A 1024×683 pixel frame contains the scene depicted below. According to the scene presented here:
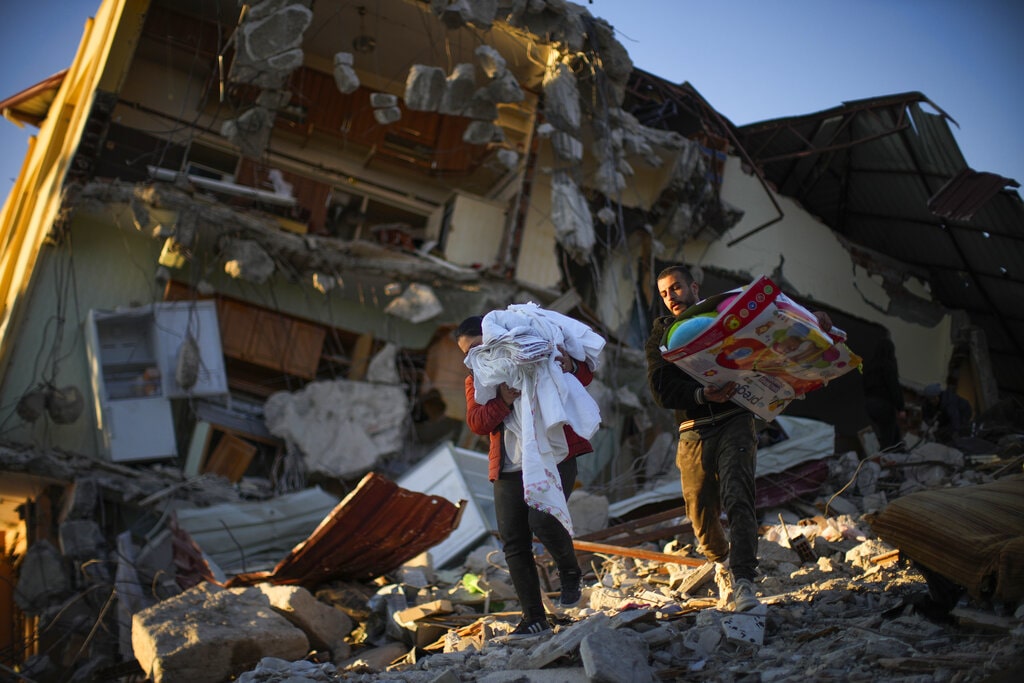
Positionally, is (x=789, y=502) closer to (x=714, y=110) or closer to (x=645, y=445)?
(x=645, y=445)

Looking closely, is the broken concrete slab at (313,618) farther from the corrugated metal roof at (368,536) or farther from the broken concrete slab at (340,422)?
the broken concrete slab at (340,422)

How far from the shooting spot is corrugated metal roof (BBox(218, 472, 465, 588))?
19.7ft

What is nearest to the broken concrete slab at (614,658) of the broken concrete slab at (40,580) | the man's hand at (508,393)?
the man's hand at (508,393)

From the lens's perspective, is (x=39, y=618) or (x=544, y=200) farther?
(x=544, y=200)

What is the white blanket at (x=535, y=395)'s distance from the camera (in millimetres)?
3764

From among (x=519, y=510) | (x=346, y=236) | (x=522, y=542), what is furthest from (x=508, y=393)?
(x=346, y=236)

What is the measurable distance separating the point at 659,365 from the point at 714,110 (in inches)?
499

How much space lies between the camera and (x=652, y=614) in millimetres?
3791

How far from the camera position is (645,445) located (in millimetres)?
13320

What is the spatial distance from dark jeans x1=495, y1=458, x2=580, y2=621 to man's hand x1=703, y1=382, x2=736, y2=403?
0.77 metres

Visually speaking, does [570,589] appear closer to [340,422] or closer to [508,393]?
[508,393]

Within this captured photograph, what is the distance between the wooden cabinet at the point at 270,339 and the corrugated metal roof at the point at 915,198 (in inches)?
346

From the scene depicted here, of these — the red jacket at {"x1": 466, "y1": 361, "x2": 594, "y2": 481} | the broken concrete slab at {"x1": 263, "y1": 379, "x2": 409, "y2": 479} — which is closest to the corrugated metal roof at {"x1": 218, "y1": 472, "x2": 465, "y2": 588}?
the red jacket at {"x1": 466, "y1": 361, "x2": 594, "y2": 481}

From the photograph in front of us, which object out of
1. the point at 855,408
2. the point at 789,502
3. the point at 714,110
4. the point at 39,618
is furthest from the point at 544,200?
the point at 39,618
